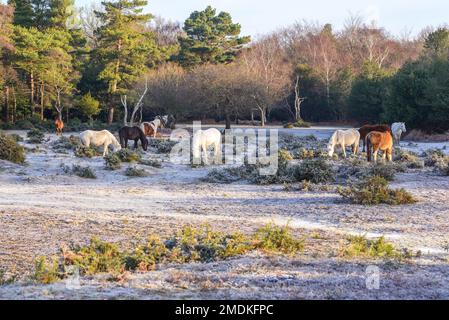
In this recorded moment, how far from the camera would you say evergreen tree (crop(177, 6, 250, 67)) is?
56156 millimetres

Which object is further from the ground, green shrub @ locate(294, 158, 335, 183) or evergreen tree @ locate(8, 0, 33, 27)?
evergreen tree @ locate(8, 0, 33, 27)

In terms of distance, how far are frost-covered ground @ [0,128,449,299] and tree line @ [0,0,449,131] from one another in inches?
824

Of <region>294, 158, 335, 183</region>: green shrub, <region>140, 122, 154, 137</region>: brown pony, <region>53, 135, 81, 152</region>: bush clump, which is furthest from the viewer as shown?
<region>140, 122, 154, 137</region>: brown pony

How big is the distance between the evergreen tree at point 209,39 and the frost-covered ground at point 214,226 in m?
37.4

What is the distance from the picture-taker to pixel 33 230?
925 cm

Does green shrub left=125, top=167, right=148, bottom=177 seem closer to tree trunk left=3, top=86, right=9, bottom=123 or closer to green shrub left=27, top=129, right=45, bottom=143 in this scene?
green shrub left=27, top=129, right=45, bottom=143

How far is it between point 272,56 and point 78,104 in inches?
958

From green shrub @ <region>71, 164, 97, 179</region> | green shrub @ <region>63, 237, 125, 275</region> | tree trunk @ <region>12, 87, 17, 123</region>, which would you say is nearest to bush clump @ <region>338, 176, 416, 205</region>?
green shrub @ <region>63, 237, 125, 275</region>

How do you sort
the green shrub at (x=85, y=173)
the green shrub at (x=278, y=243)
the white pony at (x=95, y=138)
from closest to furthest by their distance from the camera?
the green shrub at (x=278, y=243)
the green shrub at (x=85, y=173)
the white pony at (x=95, y=138)

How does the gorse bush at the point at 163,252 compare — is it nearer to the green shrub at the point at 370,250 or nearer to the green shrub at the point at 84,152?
the green shrub at the point at 370,250

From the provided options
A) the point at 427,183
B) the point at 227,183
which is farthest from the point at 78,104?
the point at 427,183

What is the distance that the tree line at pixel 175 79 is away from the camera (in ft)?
123

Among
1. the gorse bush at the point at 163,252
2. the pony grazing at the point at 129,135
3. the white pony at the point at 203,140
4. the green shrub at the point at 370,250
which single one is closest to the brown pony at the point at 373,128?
the white pony at the point at 203,140
